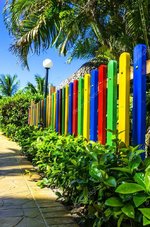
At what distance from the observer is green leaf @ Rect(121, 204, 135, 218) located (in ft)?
7.06

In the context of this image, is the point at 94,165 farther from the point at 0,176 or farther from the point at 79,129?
the point at 0,176

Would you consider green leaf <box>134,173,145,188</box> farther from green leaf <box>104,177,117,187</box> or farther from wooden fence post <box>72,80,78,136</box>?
wooden fence post <box>72,80,78,136</box>

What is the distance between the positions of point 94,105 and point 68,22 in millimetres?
7334

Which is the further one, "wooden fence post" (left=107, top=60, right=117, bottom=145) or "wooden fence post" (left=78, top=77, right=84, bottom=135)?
"wooden fence post" (left=78, top=77, right=84, bottom=135)

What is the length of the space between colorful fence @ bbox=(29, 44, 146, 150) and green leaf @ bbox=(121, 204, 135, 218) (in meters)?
0.94

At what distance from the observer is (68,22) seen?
1150 cm

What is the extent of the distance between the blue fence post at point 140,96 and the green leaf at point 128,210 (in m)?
1.24

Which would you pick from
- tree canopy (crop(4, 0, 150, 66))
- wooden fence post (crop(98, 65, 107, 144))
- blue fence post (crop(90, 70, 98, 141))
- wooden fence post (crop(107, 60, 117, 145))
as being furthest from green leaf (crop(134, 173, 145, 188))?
tree canopy (crop(4, 0, 150, 66))

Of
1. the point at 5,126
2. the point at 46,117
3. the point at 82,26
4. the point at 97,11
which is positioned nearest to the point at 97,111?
the point at 46,117

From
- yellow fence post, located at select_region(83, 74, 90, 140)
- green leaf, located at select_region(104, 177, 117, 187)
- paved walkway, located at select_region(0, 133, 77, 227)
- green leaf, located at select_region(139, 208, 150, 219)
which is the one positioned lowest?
paved walkway, located at select_region(0, 133, 77, 227)

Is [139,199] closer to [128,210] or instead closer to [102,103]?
[128,210]

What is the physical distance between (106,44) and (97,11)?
3.64 ft

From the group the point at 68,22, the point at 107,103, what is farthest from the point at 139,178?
the point at 68,22

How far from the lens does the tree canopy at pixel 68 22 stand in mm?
10763
